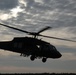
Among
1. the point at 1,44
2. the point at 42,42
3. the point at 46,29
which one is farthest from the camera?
the point at 1,44

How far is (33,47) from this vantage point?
38.2 meters

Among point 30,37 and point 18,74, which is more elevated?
point 30,37

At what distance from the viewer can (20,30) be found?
120 feet

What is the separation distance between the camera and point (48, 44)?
129 ft

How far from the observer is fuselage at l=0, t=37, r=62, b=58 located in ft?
124

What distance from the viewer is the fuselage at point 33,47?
37.8 meters

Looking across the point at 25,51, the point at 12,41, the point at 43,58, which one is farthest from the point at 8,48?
the point at 43,58

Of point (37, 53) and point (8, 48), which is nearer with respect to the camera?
point (37, 53)

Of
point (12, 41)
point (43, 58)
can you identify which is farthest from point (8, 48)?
point (43, 58)

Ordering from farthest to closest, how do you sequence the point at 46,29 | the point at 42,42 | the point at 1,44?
the point at 1,44, the point at 42,42, the point at 46,29

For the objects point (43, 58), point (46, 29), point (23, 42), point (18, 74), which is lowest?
point (18, 74)

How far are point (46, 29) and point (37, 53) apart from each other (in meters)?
4.58

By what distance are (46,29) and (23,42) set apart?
522 cm

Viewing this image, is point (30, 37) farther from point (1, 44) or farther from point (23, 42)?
point (1, 44)
